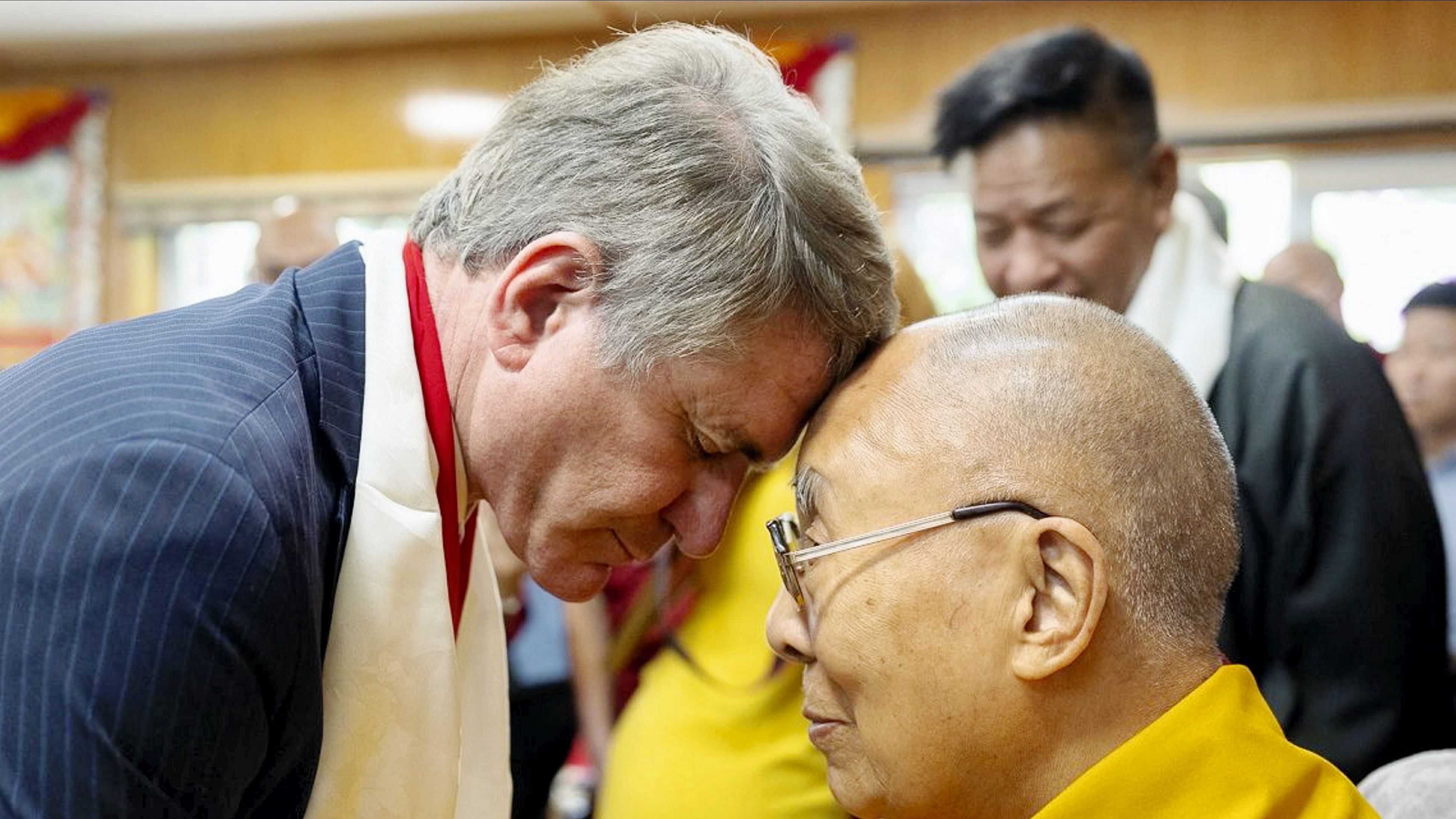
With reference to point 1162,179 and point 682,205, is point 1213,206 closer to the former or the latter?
point 1162,179

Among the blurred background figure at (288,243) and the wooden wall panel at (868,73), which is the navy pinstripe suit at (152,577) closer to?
the blurred background figure at (288,243)

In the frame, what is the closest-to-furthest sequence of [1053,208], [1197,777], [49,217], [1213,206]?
[1197,777] → [1053,208] → [1213,206] → [49,217]

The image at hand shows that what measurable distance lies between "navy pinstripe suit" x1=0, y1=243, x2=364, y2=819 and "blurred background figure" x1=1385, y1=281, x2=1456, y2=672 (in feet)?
9.81

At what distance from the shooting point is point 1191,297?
2152 mm

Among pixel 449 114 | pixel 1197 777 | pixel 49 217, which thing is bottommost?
pixel 1197 777

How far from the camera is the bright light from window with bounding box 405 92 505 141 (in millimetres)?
6957

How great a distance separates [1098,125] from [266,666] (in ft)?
4.84

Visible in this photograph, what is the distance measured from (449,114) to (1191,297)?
5.42m

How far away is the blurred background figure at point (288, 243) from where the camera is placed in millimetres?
3076

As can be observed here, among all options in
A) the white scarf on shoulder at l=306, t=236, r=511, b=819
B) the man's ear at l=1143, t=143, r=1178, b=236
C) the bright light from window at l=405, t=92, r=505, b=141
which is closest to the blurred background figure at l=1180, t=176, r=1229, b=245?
the man's ear at l=1143, t=143, r=1178, b=236

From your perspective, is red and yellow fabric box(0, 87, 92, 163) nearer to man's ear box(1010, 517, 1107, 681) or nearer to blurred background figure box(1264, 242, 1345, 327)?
blurred background figure box(1264, 242, 1345, 327)

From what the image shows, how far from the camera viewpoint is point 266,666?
3.35 feet

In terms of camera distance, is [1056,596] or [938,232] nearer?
[1056,596]

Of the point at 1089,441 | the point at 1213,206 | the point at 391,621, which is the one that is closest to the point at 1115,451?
the point at 1089,441
